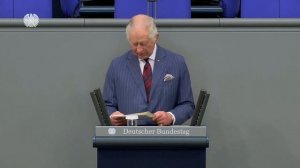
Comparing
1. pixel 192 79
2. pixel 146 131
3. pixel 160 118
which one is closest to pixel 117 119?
pixel 160 118

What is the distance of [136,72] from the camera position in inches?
144

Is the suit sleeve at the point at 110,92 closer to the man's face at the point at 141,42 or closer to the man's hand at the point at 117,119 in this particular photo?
the man's face at the point at 141,42

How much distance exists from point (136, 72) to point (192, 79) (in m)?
0.63

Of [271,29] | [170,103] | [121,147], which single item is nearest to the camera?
[121,147]

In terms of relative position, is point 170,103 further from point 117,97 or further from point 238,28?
point 238,28

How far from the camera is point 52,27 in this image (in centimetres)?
420

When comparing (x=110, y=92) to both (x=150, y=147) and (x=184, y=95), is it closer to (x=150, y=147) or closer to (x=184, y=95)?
(x=184, y=95)

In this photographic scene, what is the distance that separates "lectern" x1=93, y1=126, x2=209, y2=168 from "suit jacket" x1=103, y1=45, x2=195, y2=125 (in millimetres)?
660

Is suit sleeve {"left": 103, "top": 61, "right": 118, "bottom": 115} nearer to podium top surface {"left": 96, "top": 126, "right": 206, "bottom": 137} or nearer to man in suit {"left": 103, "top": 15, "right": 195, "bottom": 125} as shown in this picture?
man in suit {"left": 103, "top": 15, "right": 195, "bottom": 125}

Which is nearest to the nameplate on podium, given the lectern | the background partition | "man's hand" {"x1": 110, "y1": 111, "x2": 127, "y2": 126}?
the lectern

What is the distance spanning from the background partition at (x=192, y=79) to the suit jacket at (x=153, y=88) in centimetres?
47

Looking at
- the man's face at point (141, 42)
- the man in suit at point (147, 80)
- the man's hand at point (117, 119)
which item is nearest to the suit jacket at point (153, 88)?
the man in suit at point (147, 80)

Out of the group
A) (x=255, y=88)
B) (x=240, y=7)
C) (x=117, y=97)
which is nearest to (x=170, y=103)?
(x=117, y=97)

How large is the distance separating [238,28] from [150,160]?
153 centimetres
